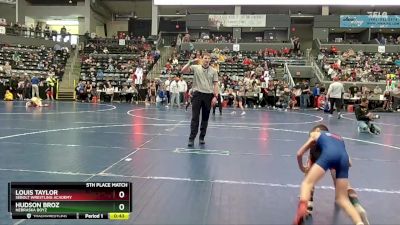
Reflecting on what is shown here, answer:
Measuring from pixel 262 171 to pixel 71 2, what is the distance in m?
42.5

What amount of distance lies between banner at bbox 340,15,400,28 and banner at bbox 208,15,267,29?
741cm

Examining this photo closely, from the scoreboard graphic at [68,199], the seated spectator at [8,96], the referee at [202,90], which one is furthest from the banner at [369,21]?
the scoreboard graphic at [68,199]

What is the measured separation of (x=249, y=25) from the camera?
39031 mm

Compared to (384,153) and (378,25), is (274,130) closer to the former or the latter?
(384,153)

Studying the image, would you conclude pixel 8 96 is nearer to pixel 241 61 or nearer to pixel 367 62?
pixel 241 61

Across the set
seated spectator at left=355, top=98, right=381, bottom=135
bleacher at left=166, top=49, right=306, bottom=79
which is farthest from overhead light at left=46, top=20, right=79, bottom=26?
seated spectator at left=355, top=98, right=381, bottom=135

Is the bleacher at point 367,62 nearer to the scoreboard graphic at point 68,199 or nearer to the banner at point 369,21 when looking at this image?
the banner at point 369,21

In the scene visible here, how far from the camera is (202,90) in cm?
746

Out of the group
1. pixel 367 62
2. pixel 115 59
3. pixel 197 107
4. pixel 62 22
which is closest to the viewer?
pixel 197 107

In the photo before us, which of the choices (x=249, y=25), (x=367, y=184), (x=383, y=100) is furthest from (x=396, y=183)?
(x=249, y=25)

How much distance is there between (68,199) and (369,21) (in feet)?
131

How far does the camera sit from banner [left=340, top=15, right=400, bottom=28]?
3750cm

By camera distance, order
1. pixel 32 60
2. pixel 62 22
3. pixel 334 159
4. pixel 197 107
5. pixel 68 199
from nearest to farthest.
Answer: pixel 68 199 < pixel 334 159 < pixel 197 107 < pixel 32 60 < pixel 62 22

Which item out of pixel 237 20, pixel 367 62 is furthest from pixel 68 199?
pixel 237 20
